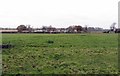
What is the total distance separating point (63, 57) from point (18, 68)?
5.01 meters

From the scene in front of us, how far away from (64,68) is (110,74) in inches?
111

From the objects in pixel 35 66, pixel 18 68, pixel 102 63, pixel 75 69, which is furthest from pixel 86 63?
pixel 18 68

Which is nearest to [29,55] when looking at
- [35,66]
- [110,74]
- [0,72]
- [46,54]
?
[46,54]

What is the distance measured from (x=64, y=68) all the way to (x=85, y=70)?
4.32ft

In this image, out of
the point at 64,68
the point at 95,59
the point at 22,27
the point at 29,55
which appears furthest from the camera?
the point at 22,27

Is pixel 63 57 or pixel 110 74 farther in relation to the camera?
pixel 63 57

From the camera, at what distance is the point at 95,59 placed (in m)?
19.9

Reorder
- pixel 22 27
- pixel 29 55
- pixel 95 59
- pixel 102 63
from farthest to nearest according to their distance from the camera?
pixel 22 27 → pixel 29 55 → pixel 95 59 → pixel 102 63

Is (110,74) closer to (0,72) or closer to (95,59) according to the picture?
(95,59)

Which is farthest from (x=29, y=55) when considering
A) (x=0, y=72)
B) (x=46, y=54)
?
(x=0, y=72)

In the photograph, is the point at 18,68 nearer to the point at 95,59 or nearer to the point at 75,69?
the point at 75,69

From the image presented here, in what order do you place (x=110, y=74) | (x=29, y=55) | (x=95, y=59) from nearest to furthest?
(x=110, y=74) < (x=95, y=59) < (x=29, y=55)

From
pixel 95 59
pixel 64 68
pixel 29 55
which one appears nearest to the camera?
pixel 64 68

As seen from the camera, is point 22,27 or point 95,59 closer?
point 95,59
